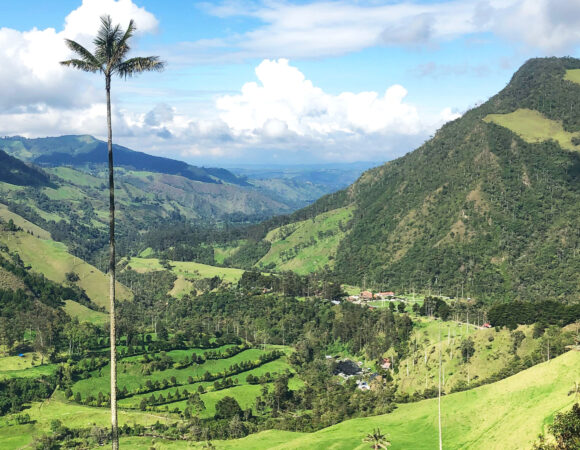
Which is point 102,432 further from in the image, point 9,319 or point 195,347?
point 9,319

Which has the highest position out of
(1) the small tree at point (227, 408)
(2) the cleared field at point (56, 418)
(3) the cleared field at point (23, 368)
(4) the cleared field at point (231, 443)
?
(3) the cleared field at point (23, 368)

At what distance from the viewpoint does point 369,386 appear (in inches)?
6004

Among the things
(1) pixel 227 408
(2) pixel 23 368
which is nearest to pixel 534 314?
(1) pixel 227 408

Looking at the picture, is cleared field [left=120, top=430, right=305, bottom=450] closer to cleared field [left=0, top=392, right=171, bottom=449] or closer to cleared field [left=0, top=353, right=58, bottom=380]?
cleared field [left=0, top=392, right=171, bottom=449]

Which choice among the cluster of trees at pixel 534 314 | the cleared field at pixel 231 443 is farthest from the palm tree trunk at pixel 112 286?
the cluster of trees at pixel 534 314

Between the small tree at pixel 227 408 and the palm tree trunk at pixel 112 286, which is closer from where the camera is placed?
the palm tree trunk at pixel 112 286

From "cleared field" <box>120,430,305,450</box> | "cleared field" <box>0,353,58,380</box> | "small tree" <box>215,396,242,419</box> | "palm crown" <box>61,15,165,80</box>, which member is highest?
"palm crown" <box>61,15,165,80</box>

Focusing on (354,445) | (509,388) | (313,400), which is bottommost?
(313,400)

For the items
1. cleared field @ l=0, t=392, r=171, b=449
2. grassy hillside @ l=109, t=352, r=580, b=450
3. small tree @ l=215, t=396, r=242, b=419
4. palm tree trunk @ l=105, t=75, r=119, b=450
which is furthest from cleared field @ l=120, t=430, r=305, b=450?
palm tree trunk @ l=105, t=75, r=119, b=450

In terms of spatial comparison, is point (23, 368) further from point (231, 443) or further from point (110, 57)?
point (110, 57)

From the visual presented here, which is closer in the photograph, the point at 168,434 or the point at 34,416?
the point at 168,434

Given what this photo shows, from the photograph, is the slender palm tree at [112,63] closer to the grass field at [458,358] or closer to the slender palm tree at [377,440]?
the slender palm tree at [377,440]

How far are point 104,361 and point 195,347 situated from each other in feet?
113

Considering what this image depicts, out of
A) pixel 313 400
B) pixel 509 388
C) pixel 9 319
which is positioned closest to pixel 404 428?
pixel 509 388
